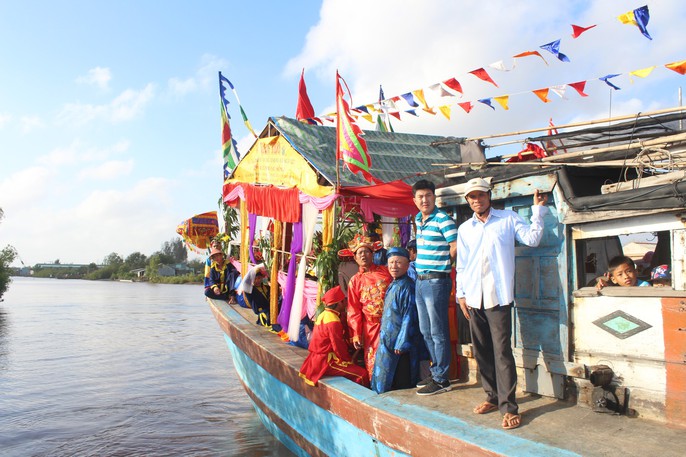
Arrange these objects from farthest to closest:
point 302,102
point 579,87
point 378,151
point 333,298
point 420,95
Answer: point 302,102
point 378,151
point 420,95
point 579,87
point 333,298

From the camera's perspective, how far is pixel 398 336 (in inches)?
169

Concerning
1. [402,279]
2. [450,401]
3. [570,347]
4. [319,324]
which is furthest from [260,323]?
[570,347]

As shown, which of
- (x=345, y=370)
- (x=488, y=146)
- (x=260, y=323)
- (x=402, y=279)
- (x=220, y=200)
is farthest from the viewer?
(x=220, y=200)

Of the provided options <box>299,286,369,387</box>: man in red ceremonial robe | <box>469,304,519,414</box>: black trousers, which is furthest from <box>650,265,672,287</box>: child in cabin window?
<box>299,286,369,387</box>: man in red ceremonial robe

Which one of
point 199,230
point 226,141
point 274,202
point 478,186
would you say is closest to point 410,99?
point 274,202

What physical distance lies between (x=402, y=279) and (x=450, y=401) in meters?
1.03

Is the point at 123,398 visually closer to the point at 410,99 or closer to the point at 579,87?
the point at 410,99

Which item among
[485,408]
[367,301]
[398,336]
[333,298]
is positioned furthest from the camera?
[333,298]

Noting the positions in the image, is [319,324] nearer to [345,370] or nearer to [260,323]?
[345,370]

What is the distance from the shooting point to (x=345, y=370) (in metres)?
4.70

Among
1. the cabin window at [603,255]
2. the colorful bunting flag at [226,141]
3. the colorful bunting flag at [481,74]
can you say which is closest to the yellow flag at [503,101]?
the colorful bunting flag at [481,74]

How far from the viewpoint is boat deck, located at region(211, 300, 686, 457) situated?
2.80m

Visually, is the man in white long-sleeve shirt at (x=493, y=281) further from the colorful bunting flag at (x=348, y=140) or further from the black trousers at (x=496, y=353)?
the colorful bunting flag at (x=348, y=140)

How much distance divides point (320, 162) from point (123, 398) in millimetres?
5784
